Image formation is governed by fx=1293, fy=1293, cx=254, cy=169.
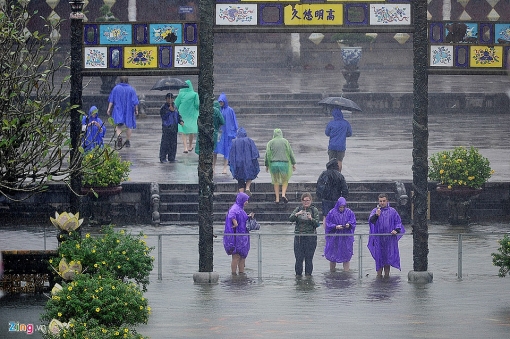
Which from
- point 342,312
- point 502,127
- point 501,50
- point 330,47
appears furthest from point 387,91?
point 342,312

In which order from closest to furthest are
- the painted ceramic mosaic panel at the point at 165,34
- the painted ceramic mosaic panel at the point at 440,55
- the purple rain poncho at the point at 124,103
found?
1. the painted ceramic mosaic panel at the point at 165,34
2. the painted ceramic mosaic panel at the point at 440,55
3. the purple rain poncho at the point at 124,103

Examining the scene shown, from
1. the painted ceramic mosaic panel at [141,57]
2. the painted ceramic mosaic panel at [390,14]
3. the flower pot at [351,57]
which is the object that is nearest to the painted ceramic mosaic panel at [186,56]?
the painted ceramic mosaic panel at [141,57]

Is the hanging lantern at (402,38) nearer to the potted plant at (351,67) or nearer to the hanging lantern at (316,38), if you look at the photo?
the hanging lantern at (316,38)

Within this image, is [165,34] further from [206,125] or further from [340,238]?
[340,238]

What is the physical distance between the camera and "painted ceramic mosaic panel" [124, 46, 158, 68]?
60.7 feet

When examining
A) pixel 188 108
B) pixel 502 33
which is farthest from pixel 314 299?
pixel 188 108

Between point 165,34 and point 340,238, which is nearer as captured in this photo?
point 165,34

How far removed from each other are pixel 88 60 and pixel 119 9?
27.7m

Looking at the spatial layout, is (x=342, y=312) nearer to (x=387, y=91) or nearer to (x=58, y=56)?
(x=387, y=91)

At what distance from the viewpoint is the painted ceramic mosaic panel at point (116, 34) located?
18.4 meters

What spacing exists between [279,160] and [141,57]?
6.53 metres

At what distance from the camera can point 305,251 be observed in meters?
19.5

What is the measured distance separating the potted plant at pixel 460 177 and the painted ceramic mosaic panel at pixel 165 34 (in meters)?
7.40

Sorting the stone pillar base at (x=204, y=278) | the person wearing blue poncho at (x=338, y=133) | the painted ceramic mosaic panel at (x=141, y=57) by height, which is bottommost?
the stone pillar base at (x=204, y=278)
